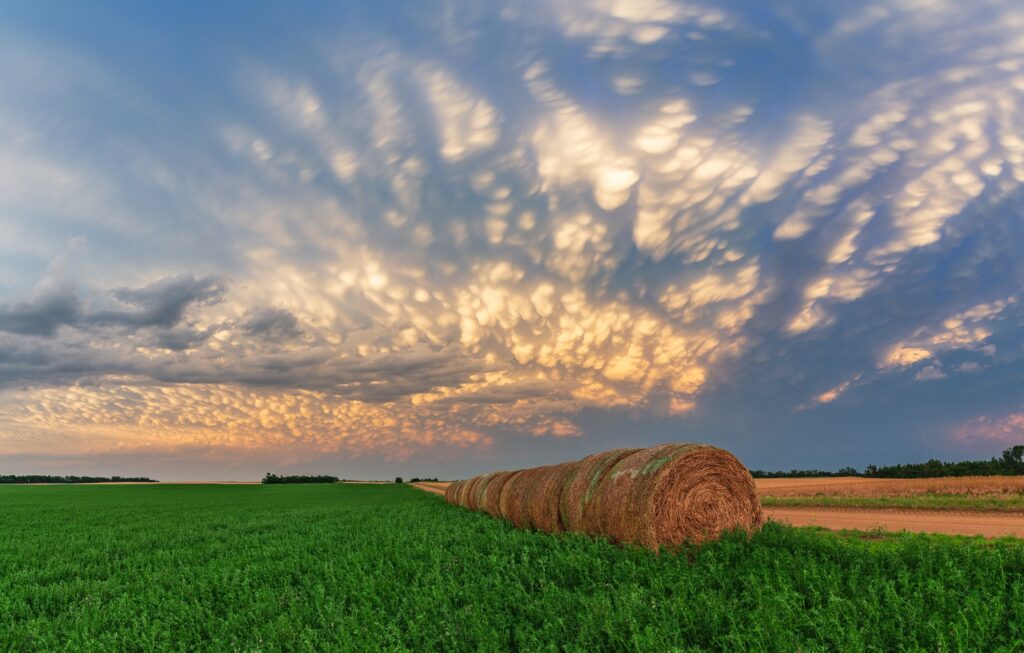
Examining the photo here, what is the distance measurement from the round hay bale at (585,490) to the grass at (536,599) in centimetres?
88

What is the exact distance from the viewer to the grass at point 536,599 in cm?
542

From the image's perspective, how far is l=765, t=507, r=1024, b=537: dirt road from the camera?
14.4m

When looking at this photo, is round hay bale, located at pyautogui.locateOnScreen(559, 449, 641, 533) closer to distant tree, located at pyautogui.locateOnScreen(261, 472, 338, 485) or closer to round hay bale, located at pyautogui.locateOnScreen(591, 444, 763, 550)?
round hay bale, located at pyautogui.locateOnScreen(591, 444, 763, 550)

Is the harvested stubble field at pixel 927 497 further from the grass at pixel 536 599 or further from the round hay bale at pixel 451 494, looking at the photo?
the grass at pixel 536 599

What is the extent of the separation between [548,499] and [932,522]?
41.9 ft

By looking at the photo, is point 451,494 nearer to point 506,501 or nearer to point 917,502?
point 506,501

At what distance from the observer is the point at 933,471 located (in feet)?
170

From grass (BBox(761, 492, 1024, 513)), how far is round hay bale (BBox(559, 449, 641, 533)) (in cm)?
1793

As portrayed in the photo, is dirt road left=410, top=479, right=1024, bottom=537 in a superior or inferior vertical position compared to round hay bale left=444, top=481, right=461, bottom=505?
superior

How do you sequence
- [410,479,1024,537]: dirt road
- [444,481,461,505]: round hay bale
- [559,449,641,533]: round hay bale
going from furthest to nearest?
[444,481,461,505]: round hay bale < [410,479,1024,537]: dirt road < [559,449,641,533]: round hay bale

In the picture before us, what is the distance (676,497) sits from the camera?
9438 mm

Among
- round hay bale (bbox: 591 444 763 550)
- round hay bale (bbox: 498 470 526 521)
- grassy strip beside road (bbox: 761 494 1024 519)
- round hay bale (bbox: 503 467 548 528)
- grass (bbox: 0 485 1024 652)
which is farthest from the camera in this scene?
grassy strip beside road (bbox: 761 494 1024 519)

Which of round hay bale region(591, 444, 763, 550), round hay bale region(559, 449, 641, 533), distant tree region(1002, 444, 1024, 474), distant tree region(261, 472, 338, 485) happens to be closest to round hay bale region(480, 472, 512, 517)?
round hay bale region(559, 449, 641, 533)

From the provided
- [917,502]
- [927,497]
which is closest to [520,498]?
[917,502]
